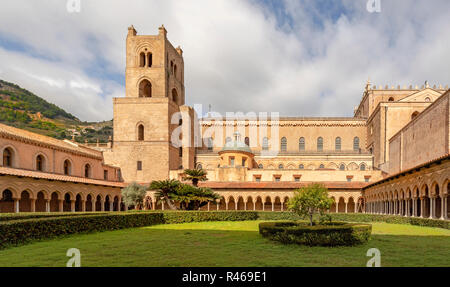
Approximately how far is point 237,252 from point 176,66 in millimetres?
39955

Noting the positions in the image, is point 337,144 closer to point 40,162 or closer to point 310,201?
point 310,201

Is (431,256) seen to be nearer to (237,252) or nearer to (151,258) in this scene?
(237,252)

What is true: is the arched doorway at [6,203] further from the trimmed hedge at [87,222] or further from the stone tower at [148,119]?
the stone tower at [148,119]

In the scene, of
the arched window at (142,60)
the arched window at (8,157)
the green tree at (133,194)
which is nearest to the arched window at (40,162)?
the arched window at (8,157)

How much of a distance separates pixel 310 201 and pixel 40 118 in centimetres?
9999

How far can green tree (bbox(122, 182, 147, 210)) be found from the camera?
3344 cm

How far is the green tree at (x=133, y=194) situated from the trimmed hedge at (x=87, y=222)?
36.2 ft

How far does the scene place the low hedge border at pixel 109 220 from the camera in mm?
11938

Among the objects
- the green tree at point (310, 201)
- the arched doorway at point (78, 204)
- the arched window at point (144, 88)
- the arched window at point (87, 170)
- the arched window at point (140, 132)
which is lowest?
the arched doorway at point (78, 204)

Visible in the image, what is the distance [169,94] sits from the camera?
4359 cm

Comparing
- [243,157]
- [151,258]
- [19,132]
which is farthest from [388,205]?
[19,132]

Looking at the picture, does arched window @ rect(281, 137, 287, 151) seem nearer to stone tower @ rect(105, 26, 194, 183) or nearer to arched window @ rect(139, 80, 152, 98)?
stone tower @ rect(105, 26, 194, 183)

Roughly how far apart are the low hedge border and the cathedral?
4.15 metres

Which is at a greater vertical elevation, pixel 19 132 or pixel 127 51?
pixel 127 51
